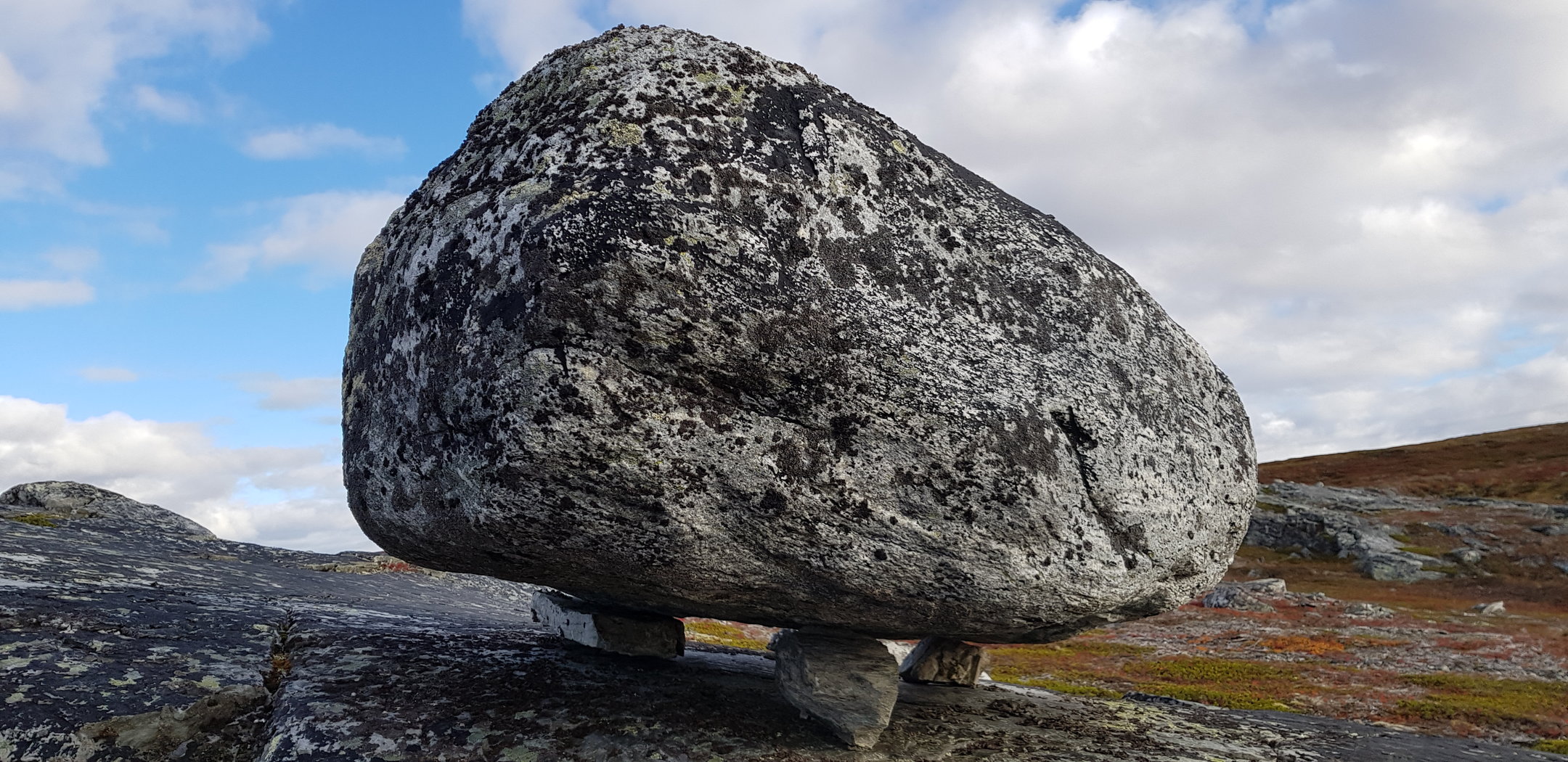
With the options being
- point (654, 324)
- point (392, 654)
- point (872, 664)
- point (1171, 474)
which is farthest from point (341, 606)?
point (1171, 474)

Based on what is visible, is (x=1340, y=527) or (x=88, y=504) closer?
(x=88, y=504)

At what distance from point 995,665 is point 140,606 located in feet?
84.9

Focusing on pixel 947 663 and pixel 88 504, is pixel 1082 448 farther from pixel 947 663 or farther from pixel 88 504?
pixel 88 504

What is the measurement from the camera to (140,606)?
9875 millimetres

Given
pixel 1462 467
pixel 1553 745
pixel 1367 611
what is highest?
pixel 1462 467

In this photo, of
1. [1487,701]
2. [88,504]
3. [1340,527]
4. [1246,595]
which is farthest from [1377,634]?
[88,504]

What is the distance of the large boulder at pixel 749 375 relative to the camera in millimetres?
6371

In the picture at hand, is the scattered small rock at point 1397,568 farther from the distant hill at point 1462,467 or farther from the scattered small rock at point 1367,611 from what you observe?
the distant hill at point 1462,467

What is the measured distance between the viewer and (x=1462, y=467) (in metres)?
90.4

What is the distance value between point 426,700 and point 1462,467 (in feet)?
351

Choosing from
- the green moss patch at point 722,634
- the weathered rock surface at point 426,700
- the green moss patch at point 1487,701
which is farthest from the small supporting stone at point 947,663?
the green moss patch at point 722,634

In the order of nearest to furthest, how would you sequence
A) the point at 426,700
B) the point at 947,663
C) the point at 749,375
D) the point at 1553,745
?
1. the point at 749,375
2. the point at 426,700
3. the point at 947,663
4. the point at 1553,745

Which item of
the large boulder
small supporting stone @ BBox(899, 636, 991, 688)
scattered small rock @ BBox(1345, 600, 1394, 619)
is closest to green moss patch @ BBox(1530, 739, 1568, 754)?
small supporting stone @ BBox(899, 636, 991, 688)

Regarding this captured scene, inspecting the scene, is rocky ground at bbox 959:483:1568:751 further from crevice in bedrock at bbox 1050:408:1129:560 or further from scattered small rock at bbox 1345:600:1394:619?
crevice in bedrock at bbox 1050:408:1129:560
